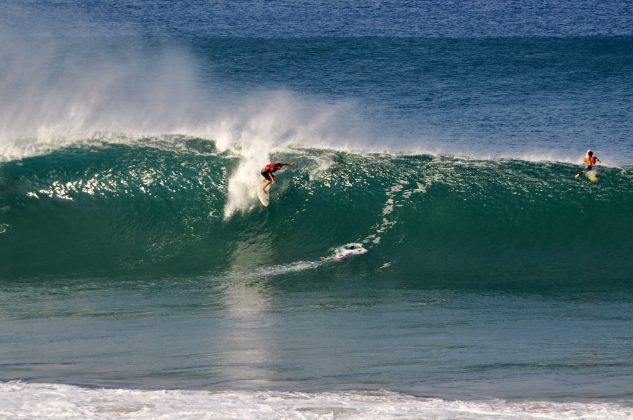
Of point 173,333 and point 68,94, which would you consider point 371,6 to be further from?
point 173,333

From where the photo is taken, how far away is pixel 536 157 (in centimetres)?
2580

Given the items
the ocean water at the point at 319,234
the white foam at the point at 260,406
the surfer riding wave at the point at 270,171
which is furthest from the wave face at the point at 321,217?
the white foam at the point at 260,406

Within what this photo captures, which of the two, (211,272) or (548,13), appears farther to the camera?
(548,13)

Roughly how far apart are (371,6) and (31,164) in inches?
1139

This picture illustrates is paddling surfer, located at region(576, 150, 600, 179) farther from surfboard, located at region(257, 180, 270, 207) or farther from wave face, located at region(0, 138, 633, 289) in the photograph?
surfboard, located at region(257, 180, 270, 207)

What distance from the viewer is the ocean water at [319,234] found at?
506 inches

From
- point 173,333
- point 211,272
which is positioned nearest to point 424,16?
point 211,272

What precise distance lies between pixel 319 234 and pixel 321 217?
719 millimetres

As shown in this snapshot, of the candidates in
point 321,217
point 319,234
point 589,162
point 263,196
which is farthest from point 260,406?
point 589,162

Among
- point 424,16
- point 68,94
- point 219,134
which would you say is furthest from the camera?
point 424,16

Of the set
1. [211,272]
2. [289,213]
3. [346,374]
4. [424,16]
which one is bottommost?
[346,374]

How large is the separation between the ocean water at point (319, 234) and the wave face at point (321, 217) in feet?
0.22

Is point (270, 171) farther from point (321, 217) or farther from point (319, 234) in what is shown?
point (319, 234)

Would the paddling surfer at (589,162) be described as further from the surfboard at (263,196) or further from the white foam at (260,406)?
the white foam at (260,406)
